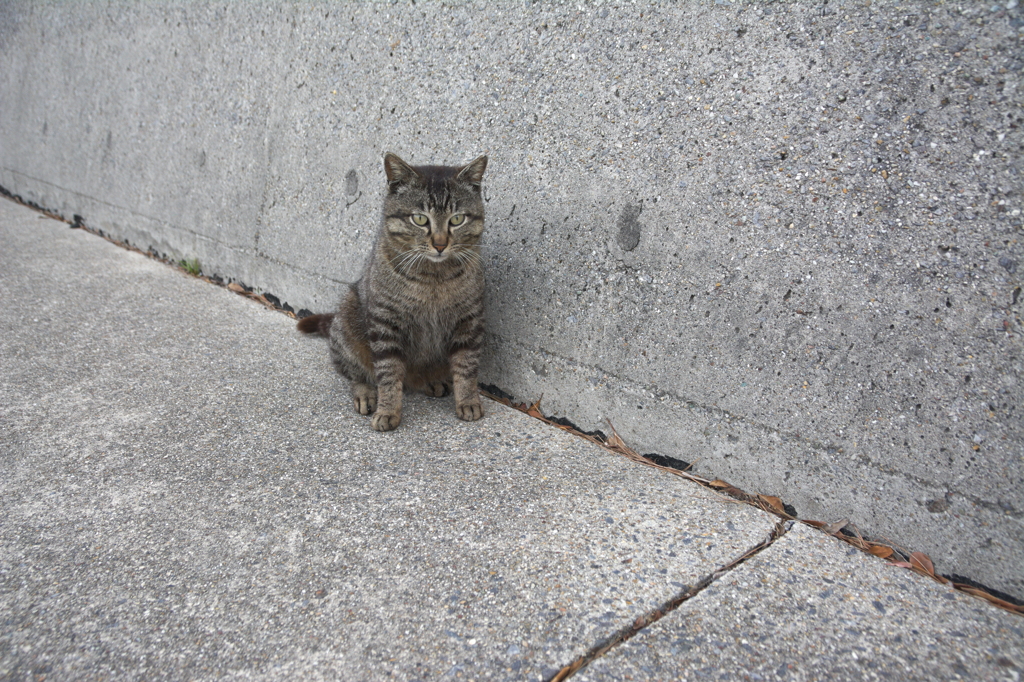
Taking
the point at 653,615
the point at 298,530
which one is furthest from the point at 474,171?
the point at 653,615

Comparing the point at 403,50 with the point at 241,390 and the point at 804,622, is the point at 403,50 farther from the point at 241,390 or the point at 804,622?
the point at 804,622

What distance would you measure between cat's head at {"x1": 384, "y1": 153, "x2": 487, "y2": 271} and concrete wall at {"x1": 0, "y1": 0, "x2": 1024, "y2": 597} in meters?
0.25

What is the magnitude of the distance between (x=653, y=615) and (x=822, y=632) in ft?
1.48

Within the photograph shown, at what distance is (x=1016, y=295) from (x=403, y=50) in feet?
9.50

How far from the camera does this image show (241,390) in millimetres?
3121

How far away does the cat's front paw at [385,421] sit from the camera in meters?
2.86

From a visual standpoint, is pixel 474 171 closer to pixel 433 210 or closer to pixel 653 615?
pixel 433 210

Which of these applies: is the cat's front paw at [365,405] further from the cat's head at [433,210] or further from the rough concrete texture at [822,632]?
the rough concrete texture at [822,632]

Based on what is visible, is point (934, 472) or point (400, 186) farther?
point (400, 186)

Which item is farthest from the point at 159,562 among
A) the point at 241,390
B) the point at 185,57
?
the point at 185,57

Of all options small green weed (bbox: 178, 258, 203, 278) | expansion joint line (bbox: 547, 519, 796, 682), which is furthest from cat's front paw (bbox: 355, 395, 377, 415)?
small green weed (bbox: 178, 258, 203, 278)

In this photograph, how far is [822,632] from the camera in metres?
1.78

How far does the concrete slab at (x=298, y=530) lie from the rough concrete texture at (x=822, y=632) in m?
0.11

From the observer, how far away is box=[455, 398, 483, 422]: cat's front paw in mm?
2965
